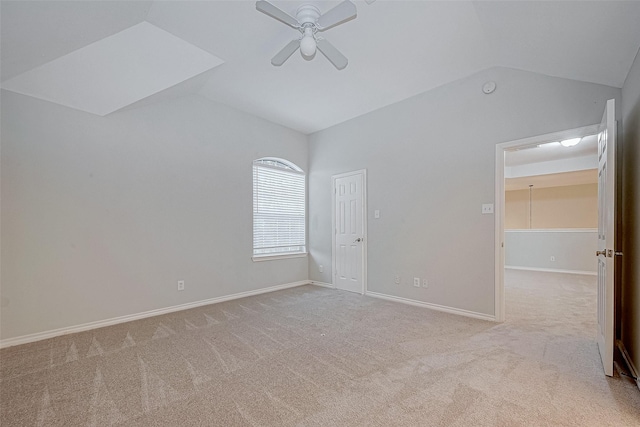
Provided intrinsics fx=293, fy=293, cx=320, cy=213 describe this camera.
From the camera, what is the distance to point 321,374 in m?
2.25

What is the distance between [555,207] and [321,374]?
8541mm

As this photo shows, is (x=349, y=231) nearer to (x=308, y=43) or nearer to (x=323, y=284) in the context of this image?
(x=323, y=284)

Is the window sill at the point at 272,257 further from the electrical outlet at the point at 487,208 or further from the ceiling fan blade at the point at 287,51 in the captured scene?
the electrical outlet at the point at 487,208

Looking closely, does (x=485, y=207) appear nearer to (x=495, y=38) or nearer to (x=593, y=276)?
(x=495, y=38)

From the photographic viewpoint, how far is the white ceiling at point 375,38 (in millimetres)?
2158

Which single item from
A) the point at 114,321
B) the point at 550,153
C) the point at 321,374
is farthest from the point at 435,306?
the point at 550,153

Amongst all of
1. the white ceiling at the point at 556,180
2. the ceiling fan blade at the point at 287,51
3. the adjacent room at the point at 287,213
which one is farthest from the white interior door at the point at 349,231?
the white ceiling at the point at 556,180

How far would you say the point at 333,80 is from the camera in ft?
12.4

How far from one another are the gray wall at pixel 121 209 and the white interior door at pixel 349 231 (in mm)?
1280

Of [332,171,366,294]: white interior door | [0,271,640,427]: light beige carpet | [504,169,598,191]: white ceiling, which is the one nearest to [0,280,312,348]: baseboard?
[0,271,640,427]: light beige carpet

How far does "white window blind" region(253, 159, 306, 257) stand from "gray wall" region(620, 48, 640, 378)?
14.2 ft

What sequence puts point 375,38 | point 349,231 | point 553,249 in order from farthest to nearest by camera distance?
1. point 553,249
2. point 349,231
3. point 375,38

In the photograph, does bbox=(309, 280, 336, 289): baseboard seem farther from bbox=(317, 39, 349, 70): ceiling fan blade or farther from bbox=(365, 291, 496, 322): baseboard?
bbox=(317, 39, 349, 70): ceiling fan blade

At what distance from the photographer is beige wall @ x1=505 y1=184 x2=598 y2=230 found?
733 cm
